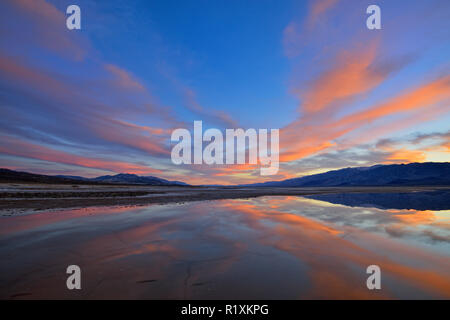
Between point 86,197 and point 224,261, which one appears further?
point 86,197

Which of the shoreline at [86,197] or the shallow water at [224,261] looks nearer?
the shallow water at [224,261]

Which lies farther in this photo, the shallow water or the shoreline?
the shoreline

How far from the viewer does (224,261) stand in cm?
545

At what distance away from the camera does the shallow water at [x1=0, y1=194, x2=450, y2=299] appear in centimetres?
391

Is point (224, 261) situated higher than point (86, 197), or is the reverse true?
point (224, 261)

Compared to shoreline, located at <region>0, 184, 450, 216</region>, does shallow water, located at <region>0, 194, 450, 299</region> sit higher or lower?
higher

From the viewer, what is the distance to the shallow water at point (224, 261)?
3914 millimetres

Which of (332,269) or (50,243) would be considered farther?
(50,243)
